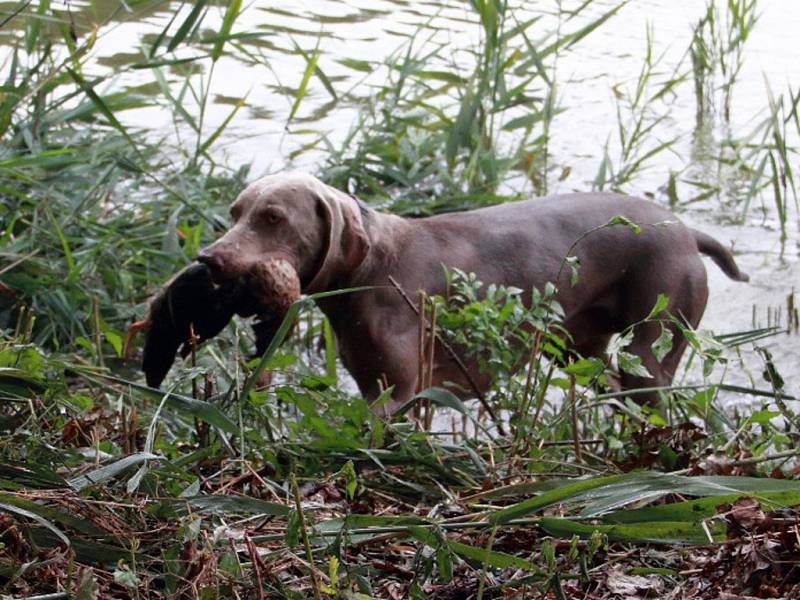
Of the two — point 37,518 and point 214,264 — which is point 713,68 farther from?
point 37,518

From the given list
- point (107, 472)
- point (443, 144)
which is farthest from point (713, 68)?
point (107, 472)

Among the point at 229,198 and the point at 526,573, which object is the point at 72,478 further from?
the point at 229,198

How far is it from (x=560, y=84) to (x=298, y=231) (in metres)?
4.87

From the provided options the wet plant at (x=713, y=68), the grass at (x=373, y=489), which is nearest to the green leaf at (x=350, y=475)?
the grass at (x=373, y=489)

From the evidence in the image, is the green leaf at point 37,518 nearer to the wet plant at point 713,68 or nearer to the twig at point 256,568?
the twig at point 256,568

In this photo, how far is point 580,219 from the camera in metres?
4.57

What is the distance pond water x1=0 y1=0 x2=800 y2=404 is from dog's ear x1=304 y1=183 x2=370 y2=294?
194cm

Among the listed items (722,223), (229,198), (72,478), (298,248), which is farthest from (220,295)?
(722,223)

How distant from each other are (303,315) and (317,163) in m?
1.27

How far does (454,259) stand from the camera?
4320 millimetres

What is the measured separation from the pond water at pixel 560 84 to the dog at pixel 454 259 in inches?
36.3

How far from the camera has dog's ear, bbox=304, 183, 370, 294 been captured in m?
3.89

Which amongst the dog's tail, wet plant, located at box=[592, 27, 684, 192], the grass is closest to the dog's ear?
the grass

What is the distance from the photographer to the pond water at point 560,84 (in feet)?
20.6
